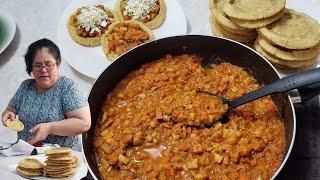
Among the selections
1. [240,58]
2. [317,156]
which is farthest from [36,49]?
[317,156]

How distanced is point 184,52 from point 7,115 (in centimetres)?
63

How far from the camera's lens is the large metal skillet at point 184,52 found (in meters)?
1.22

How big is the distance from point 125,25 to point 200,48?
1.10 ft

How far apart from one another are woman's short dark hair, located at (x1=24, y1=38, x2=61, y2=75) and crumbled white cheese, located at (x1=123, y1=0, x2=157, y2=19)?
13.7 inches

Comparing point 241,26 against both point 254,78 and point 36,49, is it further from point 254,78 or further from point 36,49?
point 36,49

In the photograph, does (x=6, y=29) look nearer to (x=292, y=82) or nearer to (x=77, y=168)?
(x=77, y=168)

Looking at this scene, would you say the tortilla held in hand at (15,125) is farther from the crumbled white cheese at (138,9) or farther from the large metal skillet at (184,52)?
the crumbled white cheese at (138,9)

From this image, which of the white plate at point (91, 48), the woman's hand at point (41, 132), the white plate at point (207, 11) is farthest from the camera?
the white plate at point (207, 11)

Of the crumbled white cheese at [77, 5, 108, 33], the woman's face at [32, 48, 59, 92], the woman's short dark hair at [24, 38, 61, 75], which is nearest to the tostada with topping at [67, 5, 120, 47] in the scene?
the crumbled white cheese at [77, 5, 108, 33]

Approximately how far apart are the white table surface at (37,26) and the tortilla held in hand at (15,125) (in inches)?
0.8

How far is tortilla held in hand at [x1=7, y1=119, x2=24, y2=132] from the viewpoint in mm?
1204

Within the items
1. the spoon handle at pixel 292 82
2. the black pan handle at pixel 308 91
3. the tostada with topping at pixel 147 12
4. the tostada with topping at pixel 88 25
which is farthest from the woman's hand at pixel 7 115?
the black pan handle at pixel 308 91

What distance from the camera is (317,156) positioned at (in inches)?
49.6

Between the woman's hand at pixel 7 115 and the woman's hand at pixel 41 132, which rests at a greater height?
the woman's hand at pixel 7 115
